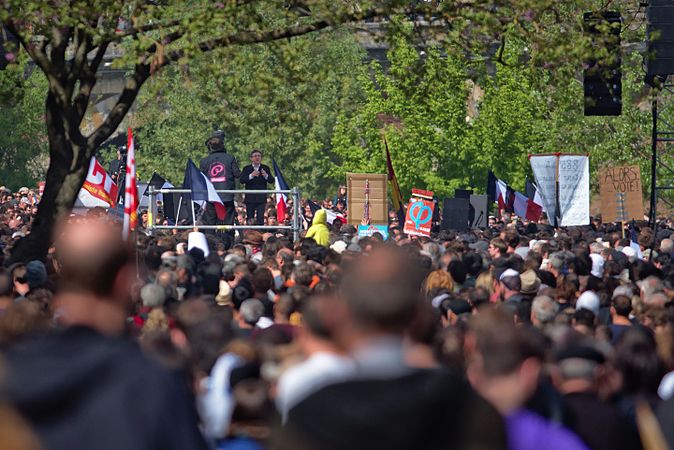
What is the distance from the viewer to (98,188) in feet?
72.5

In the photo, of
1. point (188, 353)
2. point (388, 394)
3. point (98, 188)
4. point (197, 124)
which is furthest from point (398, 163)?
point (388, 394)

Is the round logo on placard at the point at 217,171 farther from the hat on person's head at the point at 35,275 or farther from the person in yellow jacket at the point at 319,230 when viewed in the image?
the hat on person's head at the point at 35,275

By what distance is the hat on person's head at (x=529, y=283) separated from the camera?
1320cm

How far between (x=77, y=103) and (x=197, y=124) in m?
46.0

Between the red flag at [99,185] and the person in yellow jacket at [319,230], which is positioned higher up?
the red flag at [99,185]

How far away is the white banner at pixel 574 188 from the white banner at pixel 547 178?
0.17m

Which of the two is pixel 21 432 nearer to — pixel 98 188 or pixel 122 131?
pixel 98 188

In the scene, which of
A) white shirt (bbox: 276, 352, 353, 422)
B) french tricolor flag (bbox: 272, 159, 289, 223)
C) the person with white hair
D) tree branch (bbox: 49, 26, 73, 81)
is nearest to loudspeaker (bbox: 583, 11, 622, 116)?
french tricolor flag (bbox: 272, 159, 289, 223)

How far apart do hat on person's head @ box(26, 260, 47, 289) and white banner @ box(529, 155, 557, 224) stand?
1525 centimetres

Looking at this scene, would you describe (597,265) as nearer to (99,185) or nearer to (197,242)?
(197,242)

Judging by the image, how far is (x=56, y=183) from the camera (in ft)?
53.5

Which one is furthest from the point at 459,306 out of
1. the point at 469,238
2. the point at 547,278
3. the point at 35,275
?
the point at 469,238

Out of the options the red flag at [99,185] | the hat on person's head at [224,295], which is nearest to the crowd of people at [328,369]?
the hat on person's head at [224,295]

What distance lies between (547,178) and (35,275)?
51.3ft
